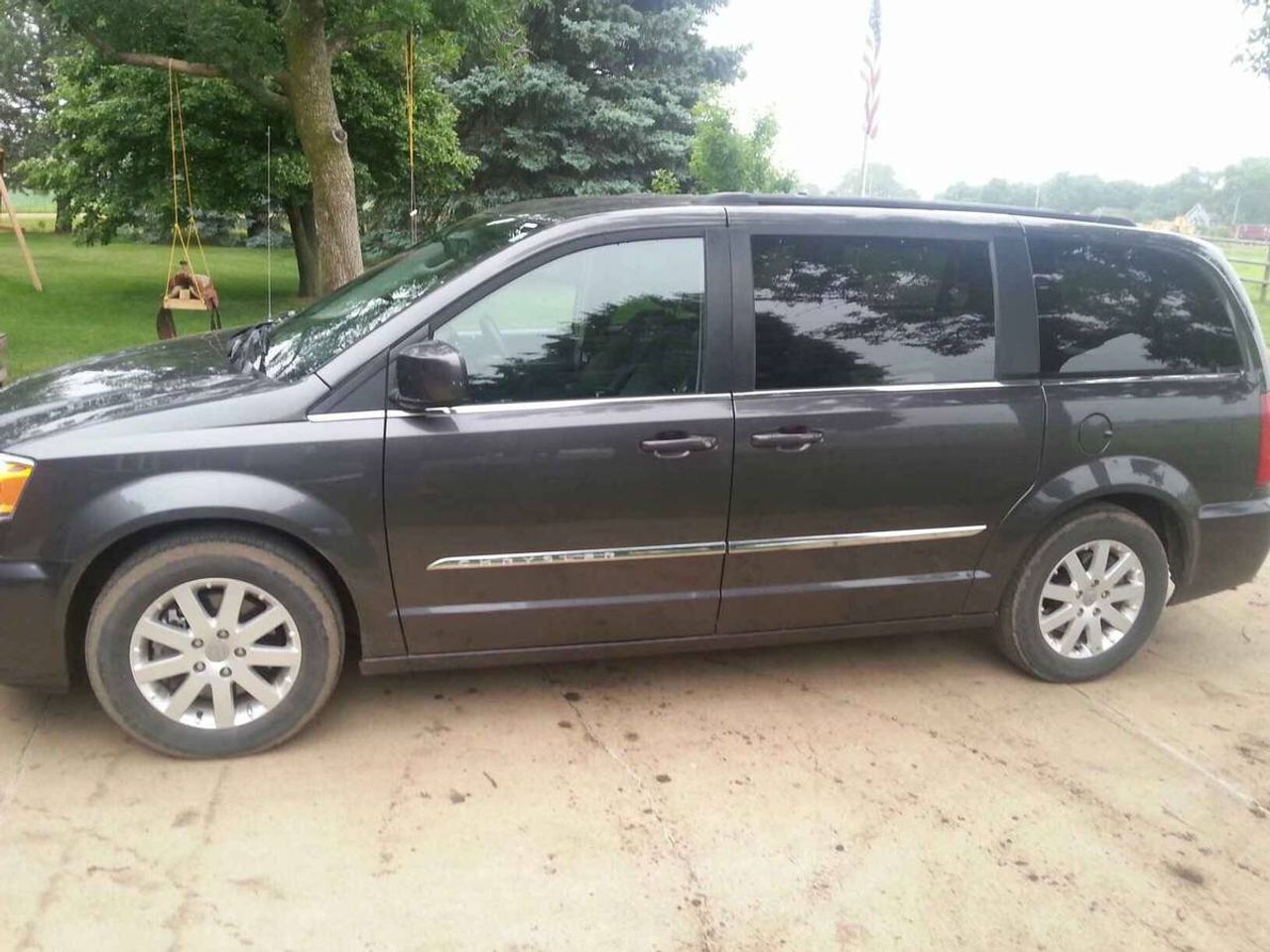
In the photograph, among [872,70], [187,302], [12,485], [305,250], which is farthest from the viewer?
[305,250]

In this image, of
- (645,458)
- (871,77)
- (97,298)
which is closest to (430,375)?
(645,458)

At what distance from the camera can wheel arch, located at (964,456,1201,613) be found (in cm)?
388

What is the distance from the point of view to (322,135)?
382 inches

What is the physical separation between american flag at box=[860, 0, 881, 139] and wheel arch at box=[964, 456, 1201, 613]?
9039mm

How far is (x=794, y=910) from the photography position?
276 centimetres

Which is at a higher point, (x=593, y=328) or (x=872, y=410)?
(x=593, y=328)

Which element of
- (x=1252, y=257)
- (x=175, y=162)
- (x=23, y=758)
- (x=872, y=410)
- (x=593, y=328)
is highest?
(x=175, y=162)

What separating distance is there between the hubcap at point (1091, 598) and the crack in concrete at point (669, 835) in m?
1.81

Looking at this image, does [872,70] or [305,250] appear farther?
[305,250]

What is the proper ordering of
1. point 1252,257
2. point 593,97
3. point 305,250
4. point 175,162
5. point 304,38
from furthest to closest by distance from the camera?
point 1252,257, point 305,250, point 593,97, point 175,162, point 304,38

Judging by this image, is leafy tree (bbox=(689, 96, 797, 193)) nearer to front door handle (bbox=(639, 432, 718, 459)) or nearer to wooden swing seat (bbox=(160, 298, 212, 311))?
wooden swing seat (bbox=(160, 298, 212, 311))

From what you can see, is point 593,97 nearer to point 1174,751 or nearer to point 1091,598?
point 1091,598

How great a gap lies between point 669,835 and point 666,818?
0.08m

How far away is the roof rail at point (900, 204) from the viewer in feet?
12.3
